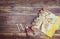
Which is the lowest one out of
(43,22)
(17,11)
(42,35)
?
(42,35)

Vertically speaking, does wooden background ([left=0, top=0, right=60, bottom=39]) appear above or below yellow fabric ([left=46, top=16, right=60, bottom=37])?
above

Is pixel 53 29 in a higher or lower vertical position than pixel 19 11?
lower

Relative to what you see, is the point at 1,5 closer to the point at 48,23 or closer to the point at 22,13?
the point at 22,13

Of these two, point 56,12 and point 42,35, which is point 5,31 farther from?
point 56,12

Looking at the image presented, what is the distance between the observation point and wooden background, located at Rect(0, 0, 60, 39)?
148cm

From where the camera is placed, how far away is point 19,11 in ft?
4.98

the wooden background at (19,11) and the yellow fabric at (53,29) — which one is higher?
the wooden background at (19,11)

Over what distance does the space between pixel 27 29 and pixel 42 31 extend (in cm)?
14

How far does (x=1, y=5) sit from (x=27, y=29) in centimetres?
34

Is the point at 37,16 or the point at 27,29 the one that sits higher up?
the point at 37,16

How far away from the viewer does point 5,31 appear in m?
1.46

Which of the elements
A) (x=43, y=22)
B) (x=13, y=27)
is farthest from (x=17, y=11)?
(x=43, y=22)

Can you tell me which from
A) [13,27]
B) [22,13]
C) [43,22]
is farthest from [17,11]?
[43,22]

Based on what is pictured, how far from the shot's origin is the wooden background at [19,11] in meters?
1.48
